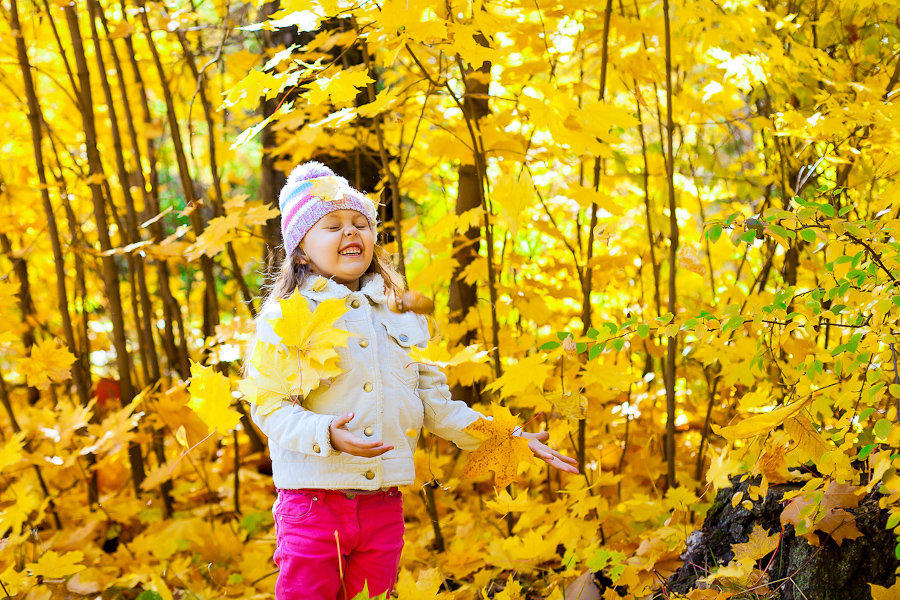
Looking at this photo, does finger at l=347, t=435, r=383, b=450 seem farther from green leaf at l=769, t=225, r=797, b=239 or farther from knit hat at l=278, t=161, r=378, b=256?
green leaf at l=769, t=225, r=797, b=239

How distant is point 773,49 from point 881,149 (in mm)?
416

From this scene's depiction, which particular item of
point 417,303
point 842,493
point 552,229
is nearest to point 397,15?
point 417,303

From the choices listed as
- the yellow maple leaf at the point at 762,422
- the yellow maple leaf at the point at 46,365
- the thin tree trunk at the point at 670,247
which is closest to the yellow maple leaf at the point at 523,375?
the thin tree trunk at the point at 670,247

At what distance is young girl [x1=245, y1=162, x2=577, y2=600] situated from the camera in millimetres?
1716

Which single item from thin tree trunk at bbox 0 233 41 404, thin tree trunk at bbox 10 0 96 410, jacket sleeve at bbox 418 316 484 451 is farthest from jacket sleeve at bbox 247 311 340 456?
thin tree trunk at bbox 0 233 41 404

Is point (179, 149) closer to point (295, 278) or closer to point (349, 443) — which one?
point (295, 278)

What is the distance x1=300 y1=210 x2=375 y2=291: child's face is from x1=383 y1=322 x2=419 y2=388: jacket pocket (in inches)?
6.2

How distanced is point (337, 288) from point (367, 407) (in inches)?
11.1

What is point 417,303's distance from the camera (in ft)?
5.66

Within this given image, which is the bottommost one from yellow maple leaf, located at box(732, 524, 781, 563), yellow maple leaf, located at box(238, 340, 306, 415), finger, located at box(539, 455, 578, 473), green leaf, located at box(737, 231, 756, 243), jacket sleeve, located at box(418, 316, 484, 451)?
yellow maple leaf, located at box(732, 524, 781, 563)

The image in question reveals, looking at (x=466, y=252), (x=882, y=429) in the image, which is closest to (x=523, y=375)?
(x=882, y=429)

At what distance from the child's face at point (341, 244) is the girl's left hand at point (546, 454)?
0.54m

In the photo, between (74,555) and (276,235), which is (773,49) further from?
(74,555)

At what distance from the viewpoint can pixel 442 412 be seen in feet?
6.13
